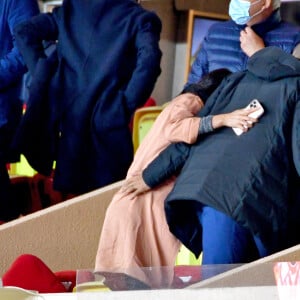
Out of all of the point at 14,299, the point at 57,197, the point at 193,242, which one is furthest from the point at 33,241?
the point at 14,299

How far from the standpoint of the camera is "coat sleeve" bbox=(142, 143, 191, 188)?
2012mm

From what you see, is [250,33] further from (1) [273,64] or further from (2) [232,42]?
(1) [273,64]

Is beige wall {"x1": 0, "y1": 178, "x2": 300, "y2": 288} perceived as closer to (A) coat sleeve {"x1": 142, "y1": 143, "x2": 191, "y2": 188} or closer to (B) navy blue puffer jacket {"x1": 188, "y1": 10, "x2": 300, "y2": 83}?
(A) coat sleeve {"x1": 142, "y1": 143, "x2": 191, "y2": 188}

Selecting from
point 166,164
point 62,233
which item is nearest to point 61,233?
point 62,233

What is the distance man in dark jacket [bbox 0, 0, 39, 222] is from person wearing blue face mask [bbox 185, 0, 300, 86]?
28.1 inches

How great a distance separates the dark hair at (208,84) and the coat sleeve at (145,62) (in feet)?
0.85

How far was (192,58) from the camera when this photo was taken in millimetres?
2463

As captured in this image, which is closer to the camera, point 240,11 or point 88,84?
point 240,11

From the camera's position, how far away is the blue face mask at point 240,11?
2045 millimetres

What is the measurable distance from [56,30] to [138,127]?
379mm

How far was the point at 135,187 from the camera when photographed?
6.80 feet

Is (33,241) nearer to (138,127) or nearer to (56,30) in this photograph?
(138,127)

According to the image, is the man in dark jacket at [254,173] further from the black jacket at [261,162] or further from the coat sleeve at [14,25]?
the coat sleeve at [14,25]

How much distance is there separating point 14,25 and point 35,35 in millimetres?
106
